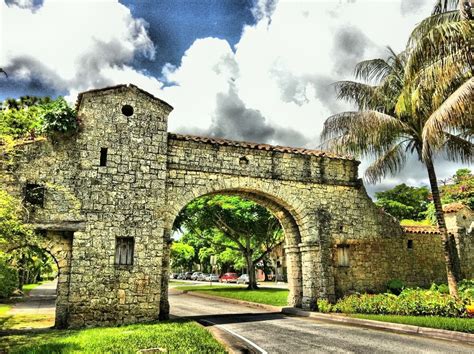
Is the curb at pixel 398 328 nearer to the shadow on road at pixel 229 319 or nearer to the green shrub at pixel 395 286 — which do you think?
the shadow on road at pixel 229 319

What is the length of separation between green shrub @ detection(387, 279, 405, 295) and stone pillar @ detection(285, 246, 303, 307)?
3470 mm

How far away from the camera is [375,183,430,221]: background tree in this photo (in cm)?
4162

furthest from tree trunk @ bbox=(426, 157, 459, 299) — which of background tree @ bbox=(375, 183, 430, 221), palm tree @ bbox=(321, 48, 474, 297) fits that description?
background tree @ bbox=(375, 183, 430, 221)

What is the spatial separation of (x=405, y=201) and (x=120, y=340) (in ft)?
135

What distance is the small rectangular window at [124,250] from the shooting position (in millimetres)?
11852

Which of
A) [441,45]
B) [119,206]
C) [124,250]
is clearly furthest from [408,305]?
[119,206]

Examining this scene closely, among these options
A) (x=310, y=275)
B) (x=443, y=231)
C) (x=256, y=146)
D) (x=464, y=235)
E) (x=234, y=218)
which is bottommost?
(x=310, y=275)

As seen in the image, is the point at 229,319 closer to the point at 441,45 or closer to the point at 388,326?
the point at 388,326

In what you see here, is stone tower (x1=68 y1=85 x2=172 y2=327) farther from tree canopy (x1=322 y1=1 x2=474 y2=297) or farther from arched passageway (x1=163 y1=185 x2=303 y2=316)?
tree canopy (x1=322 y1=1 x2=474 y2=297)

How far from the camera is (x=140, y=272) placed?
11820 millimetres

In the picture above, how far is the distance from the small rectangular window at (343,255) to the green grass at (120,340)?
6881mm

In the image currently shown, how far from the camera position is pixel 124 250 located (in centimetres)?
1198

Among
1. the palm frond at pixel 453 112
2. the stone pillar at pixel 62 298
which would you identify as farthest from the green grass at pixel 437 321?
the stone pillar at pixel 62 298

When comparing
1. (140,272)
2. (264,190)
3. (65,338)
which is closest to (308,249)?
(264,190)
